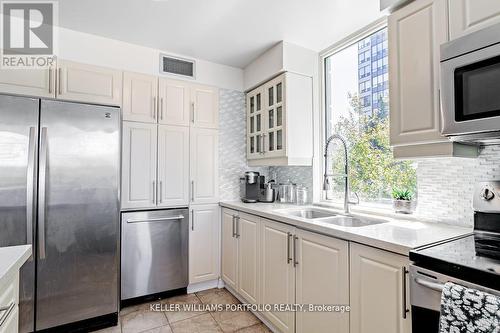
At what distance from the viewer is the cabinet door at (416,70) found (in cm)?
134

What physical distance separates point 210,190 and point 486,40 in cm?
240

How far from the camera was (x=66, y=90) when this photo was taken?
2.17 meters

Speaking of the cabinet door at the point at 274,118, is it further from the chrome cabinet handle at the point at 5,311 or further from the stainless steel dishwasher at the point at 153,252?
the chrome cabinet handle at the point at 5,311

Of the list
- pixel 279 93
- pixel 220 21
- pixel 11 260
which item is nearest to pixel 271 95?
pixel 279 93

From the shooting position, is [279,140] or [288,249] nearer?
[288,249]

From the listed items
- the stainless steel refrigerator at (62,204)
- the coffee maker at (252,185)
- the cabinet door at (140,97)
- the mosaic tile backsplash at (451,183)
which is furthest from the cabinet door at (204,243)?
the mosaic tile backsplash at (451,183)

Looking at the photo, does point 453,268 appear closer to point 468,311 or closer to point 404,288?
point 468,311

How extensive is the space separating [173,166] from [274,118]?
45.0 inches

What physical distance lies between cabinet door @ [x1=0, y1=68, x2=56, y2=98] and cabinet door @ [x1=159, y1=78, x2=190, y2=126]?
2.89ft

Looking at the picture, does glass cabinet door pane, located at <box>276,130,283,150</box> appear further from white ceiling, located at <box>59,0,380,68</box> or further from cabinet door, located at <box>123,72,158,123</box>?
cabinet door, located at <box>123,72,158,123</box>

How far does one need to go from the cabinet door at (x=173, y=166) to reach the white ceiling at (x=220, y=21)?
87 centimetres

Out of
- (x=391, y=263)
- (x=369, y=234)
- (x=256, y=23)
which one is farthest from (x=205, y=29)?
(x=391, y=263)

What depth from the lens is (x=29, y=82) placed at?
204 cm

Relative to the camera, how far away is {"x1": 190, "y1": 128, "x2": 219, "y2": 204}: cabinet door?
9.00 feet
